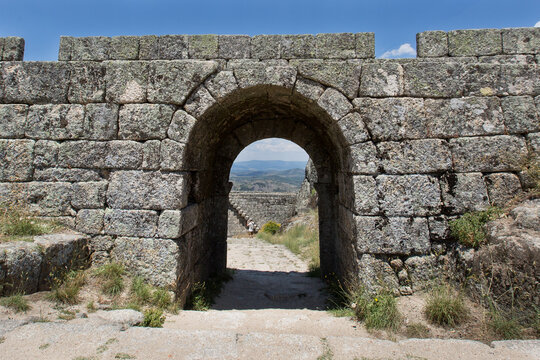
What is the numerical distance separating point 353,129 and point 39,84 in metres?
4.76

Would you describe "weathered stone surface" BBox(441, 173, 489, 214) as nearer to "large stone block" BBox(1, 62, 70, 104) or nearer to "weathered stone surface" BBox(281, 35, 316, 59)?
"weathered stone surface" BBox(281, 35, 316, 59)

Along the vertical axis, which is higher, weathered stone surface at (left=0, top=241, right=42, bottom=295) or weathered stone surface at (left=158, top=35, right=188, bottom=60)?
weathered stone surface at (left=158, top=35, right=188, bottom=60)

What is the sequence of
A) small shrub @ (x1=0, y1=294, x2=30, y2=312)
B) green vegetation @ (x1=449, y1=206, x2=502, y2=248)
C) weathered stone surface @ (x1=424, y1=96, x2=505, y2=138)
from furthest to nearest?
weathered stone surface @ (x1=424, y1=96, x2=505, y2=138) < green vegetation @ (x1=449, y1=206, x2=502, y2=248) < small shrub @ (x1=0, y1=294, x2=30, y2=312)

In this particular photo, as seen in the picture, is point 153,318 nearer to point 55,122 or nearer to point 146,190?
point 146,190

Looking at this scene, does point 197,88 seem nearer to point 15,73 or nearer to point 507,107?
point 15,73

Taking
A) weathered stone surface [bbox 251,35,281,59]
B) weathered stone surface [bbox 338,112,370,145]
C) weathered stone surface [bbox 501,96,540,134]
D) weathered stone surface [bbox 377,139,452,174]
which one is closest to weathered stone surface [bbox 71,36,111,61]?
weathered stone surface [bbox 251,35,281,59]

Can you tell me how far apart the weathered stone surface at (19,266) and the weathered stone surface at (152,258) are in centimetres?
92

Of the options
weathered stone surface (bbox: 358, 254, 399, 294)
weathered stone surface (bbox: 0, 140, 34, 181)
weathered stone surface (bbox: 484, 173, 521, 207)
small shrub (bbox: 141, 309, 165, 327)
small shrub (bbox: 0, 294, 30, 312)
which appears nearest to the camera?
small shrub (bbox: 0, 294, 30, 312)

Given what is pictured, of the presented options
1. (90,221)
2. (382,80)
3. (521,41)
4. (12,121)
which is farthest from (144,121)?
(521,41)

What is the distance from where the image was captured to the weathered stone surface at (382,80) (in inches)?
167

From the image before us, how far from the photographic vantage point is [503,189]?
408 cm

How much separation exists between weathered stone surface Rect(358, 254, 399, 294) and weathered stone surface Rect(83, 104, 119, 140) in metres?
4.04

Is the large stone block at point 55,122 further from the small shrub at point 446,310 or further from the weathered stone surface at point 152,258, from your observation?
the small shrub at point 446,310

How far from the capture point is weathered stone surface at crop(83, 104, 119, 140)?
171 inches
